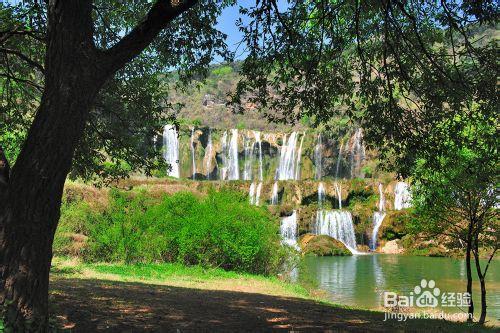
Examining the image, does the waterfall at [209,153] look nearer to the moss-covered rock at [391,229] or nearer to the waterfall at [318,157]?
the waterfall at [318,157]

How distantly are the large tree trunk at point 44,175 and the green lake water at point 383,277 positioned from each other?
13.5 meters

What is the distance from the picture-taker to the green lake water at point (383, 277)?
57.4 feet

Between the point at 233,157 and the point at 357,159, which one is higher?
the point at 233,157

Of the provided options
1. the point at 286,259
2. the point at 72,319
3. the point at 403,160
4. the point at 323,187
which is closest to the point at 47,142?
the point at 72,319

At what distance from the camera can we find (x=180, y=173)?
252 ft

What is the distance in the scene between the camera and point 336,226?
4062 cm

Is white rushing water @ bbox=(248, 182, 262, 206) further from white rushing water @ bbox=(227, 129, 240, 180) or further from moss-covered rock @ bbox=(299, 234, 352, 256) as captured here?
white rushing water @ bbox=(227, 129, 240, 180)

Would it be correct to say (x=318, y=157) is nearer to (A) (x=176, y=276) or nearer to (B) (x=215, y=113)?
(A) (x=176, y=276)

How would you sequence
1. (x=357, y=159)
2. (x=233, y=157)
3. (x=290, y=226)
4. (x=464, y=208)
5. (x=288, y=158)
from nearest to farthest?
(x=464, y=208) → (x=290, y=226) → (x=357, y=159) → (x=288, y=158) → (x=233, y=157)

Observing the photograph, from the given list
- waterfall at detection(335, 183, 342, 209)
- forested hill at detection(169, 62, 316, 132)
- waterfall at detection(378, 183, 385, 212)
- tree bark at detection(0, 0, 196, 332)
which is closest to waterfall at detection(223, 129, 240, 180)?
waterfall at detection(335, 183, 342, 209)

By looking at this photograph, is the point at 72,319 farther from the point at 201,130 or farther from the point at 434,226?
the point at 201,130

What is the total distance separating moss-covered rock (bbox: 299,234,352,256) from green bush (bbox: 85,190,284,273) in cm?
1641

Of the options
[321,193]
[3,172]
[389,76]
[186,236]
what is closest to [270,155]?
[321,193]

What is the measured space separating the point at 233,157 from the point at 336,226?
35.3m
